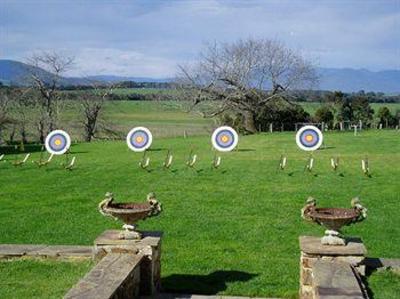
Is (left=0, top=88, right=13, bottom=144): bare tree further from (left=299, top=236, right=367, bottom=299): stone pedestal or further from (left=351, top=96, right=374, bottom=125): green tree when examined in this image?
(left=299, top=236, right=367, bottom=299): stone pedestal

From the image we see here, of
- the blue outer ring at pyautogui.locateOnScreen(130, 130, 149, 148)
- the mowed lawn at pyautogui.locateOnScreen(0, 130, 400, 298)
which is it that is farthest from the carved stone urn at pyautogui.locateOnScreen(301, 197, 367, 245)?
the blue outer ring at pyautogui.locateOnScreen(130, 130, 149, 148)

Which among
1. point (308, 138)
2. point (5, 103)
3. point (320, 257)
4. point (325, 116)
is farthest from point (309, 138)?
point (5, 103)

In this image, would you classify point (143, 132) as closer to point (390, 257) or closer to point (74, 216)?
point (74, 216)


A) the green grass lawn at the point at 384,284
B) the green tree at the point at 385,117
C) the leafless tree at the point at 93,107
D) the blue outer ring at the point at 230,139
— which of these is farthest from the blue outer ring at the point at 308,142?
the green tree at the point at 385,117

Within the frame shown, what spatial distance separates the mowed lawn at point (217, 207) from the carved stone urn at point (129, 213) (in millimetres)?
927

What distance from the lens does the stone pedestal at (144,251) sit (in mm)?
7727

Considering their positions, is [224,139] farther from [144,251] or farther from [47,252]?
[144,251]

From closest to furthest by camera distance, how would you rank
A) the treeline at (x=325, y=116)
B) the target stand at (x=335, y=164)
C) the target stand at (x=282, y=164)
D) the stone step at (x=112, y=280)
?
the stone step at (x=112, y=280) → the target stand at (x=335, y=164) → the target stand at (x=282, y=164) → the treeline at (x=325, y=116)

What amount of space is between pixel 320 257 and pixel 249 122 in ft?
116

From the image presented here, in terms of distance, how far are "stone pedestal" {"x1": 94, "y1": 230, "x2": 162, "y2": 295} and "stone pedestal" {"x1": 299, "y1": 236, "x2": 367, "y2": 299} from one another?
5.98ft

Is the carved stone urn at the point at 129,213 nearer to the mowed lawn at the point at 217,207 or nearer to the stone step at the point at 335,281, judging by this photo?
the mowed lawn at the point at 217,207

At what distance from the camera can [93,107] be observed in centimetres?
4834

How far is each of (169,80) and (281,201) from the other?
34.3m

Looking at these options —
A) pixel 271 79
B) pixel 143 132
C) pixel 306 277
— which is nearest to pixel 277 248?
pixel 306 277
